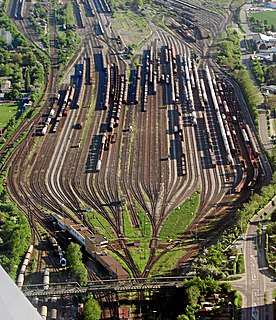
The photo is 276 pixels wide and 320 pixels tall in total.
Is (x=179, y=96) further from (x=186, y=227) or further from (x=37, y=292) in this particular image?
(x=37, y=292)

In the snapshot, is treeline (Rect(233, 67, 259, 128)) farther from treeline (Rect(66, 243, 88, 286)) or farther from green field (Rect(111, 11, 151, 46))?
treeline (Rect(66, 243, 88, 286))

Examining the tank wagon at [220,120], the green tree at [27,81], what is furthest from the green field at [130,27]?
the green tree at [27,81]

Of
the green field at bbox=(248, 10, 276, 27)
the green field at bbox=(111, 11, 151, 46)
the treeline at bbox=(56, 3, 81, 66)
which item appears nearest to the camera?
the treeline at bbox=(56, 3, 81, 66)

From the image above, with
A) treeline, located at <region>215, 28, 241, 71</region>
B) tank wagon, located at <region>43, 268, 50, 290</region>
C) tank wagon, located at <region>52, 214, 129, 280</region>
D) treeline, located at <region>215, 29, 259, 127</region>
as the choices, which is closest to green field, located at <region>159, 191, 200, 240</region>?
tank wagon, located at <region>52, 214, 129, 280</region>

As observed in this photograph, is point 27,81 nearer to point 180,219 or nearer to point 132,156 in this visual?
point 132,156

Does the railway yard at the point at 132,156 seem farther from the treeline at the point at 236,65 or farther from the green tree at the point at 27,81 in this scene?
the green tree at the point at 27,81
